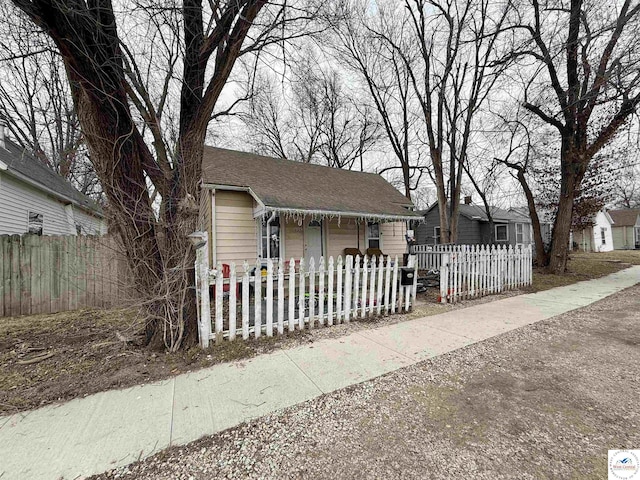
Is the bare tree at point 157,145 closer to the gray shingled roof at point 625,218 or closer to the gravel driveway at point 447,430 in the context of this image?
the gravel driveway at point 447,430

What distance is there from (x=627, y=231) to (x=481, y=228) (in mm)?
24744

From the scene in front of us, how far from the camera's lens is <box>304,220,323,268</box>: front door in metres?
9.76

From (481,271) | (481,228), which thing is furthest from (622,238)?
(481,271)

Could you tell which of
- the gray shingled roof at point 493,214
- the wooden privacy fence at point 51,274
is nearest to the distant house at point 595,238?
the gray shingled roof at point 493,214

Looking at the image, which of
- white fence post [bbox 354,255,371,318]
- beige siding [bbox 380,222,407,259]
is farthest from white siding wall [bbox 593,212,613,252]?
white fence post [bbox 354,255,371,318]

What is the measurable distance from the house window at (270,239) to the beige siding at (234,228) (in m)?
0.32

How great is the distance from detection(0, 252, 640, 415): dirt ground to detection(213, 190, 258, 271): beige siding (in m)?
3.20

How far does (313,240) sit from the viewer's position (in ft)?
32.8

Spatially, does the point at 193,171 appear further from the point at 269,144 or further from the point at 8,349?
the point at 269,144

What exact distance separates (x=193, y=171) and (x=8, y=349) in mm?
3587

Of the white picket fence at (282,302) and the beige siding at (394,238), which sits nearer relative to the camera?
the white picket fence at (282,302)

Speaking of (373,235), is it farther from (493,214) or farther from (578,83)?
(493,214)

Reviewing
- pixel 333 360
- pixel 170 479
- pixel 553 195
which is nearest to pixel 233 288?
pixel 333 360

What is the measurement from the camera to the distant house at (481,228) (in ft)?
68.7
